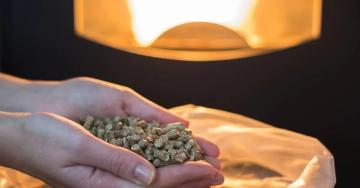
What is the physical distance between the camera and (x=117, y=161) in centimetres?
59

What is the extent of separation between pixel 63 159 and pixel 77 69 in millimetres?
497

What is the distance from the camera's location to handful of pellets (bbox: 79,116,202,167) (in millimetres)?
653

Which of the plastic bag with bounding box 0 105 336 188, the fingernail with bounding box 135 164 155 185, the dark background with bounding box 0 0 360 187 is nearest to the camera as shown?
the fingernail with bounding box 135 164 155 185

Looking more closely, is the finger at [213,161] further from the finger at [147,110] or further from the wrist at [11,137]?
the wrist at [11,137]

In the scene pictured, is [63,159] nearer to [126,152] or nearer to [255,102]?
[126,152]

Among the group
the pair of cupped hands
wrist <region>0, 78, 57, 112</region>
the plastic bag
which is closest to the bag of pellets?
the plastic bag

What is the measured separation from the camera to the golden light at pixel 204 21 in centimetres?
75

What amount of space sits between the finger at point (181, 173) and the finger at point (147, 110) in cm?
16

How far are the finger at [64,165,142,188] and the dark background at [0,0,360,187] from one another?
0.47m

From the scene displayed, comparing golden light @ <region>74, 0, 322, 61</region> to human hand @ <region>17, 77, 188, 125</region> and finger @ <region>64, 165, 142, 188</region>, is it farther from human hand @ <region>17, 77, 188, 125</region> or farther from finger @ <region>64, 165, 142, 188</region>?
finger @ <region>64, 165, 142, 188</region>

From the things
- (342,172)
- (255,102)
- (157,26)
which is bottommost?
(342,172)

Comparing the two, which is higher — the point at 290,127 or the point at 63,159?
the point at 63,159

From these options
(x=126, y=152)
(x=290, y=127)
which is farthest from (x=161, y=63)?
(x=126, y=152)

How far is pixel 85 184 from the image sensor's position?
0.61m
